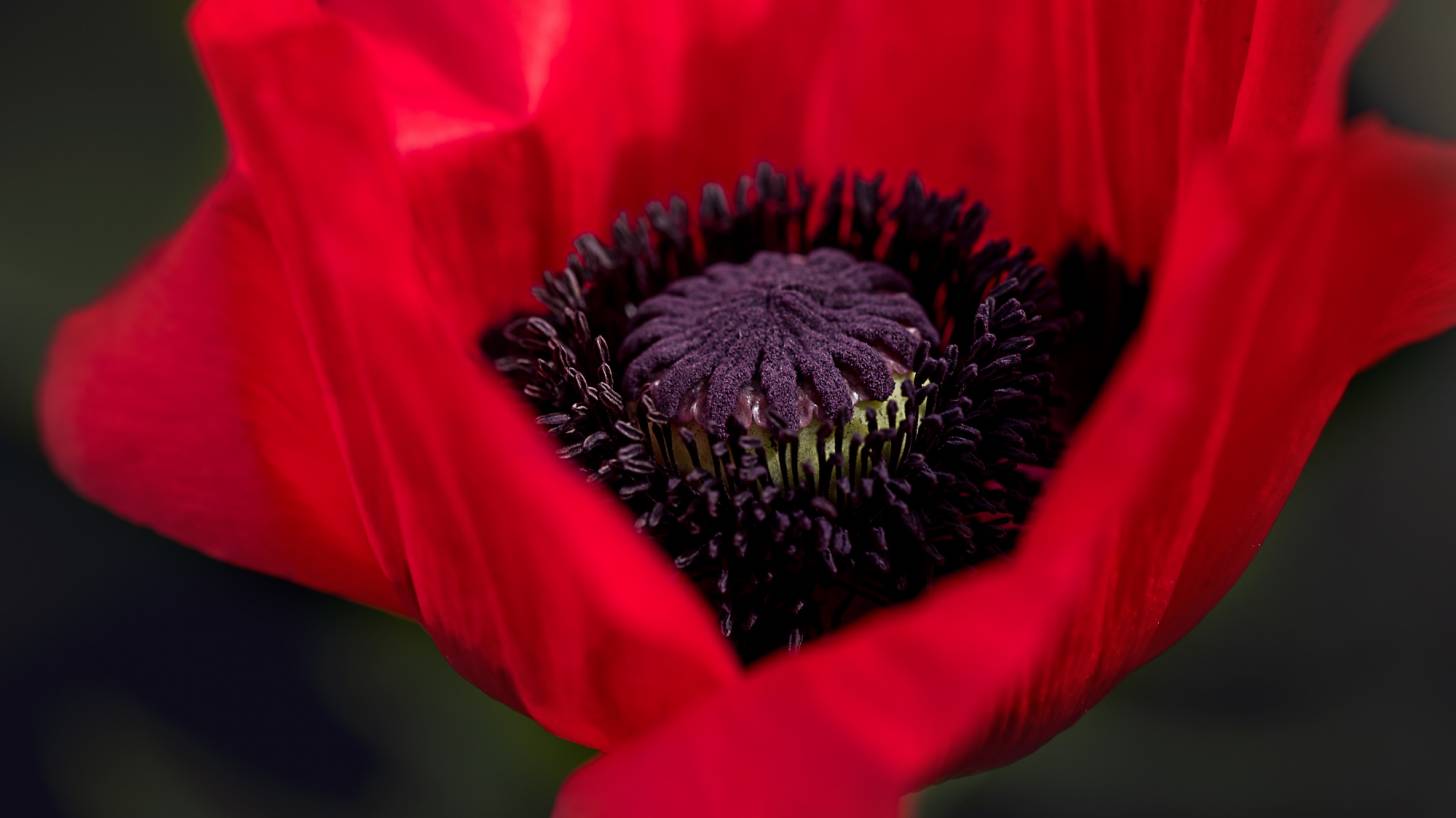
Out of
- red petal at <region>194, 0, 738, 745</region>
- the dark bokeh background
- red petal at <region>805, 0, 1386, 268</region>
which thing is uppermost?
red petal at <region>805, 0, 1386, 268</region>

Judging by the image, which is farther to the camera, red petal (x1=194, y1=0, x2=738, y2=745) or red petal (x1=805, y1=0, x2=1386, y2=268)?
red petal (x1=805, y1=0, x2=1386, y2=268)

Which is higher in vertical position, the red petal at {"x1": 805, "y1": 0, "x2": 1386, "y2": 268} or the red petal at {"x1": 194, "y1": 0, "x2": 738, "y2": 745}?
the red petal at {"x1": 805, "y1": 0, "x2": 1386, "y2": 268}

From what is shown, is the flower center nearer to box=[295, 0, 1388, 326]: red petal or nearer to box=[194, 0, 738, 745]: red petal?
box=[295, 0, 1388, 326]: red petal

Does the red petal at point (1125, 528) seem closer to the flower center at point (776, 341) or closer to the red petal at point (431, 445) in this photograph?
the red petal at point (431, 445)

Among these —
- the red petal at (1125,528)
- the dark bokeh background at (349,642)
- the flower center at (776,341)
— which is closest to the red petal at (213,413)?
the dark bokeh background at (349,642)

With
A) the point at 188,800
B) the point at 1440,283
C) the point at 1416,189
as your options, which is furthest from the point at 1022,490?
the point at 188,800

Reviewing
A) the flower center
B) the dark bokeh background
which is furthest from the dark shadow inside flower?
the dark bokeh background
